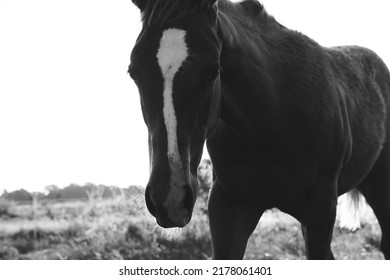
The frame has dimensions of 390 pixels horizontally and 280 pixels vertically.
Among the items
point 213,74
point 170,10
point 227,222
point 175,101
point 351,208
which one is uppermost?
point 170,10

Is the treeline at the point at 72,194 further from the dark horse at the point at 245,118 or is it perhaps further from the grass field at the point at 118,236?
the dark horse at the point at 245,118

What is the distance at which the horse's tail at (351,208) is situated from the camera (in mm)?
5035

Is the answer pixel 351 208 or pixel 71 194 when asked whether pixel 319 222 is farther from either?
pixel 71 194

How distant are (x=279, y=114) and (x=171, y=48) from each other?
35.8 inches

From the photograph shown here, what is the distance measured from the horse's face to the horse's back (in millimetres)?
1199

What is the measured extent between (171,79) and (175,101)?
0.09 meters

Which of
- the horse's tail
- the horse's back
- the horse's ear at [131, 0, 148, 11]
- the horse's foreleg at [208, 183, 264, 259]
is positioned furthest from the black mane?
the horse's tail

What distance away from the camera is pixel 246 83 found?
121 inches

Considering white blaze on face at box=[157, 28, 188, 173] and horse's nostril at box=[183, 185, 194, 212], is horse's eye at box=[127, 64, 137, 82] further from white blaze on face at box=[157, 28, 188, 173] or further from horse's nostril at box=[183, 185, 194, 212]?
horse's nostril at box=[183, 185, 194, 212]

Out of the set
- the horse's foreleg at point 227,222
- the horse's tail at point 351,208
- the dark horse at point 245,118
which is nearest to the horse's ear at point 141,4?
the dark horse at point 245,118

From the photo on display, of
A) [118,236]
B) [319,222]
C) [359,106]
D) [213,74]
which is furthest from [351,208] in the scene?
[118,236]

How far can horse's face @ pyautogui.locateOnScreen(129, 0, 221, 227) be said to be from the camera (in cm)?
242

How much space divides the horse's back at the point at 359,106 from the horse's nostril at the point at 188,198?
1388 mm

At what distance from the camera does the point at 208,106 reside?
8.79 feet
